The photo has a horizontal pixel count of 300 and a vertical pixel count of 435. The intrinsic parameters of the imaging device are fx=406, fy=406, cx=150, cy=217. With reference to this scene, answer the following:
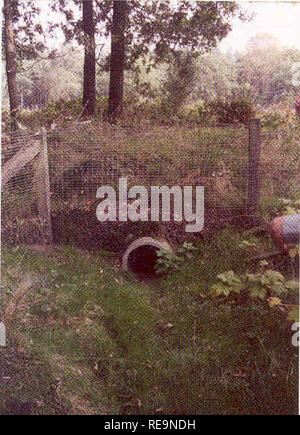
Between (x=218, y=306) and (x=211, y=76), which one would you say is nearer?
(x=218, y=306)

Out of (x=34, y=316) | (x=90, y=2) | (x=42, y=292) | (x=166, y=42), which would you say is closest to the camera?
(x=34, y=316)

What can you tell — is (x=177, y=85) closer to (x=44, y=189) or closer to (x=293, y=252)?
(x=44, y=189)

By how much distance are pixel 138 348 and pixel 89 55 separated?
602 cm

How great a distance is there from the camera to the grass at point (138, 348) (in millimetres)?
3039

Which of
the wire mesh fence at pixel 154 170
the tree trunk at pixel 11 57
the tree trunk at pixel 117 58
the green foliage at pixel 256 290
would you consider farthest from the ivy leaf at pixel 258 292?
the tree trunk at pixel 11 57

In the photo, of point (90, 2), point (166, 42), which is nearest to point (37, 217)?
point (90, 2)

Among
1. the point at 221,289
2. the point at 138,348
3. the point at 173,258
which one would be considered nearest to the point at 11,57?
the point at 173,258

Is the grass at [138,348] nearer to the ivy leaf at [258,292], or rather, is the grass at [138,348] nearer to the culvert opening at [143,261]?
the ivy leaf at [258,292]

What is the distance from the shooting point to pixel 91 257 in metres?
5.49

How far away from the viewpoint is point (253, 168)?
597 centimetres

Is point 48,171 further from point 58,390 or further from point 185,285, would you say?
point 58,390

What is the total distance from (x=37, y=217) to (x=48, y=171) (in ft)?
2.31

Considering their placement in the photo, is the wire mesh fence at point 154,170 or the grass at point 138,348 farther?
the wire mesh fence at point 154,170

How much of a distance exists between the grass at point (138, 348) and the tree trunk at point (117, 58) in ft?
13.3
